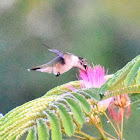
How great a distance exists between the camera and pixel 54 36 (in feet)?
11.2

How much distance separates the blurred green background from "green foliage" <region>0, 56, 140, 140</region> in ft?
7.52

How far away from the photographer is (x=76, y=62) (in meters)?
0.73

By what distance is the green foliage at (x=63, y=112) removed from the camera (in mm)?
530

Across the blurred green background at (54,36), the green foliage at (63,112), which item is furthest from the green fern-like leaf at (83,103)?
the blurred green background at (54,36)

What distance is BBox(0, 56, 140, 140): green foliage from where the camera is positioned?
1.74 feet

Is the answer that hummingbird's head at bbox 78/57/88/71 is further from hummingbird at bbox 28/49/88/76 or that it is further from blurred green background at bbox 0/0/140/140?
blurred green background at bbox 0/0/140/140

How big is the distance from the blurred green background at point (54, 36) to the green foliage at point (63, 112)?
2.29 metres

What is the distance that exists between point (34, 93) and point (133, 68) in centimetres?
255

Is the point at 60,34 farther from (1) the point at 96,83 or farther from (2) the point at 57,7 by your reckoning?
(1) the point at 96,83

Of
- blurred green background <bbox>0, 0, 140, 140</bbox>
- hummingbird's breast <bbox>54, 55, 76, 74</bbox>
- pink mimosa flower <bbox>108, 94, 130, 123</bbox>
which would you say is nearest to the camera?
pink mimosa flower <bbox>108, 94, 130, 123</bbox>

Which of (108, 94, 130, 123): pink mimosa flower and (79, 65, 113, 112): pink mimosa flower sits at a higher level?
(79, 65, 113, 112): pink mimosa flower

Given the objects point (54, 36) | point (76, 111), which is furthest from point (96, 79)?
point (54, 36)

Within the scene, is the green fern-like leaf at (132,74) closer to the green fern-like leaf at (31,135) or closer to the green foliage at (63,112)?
the green foliage at (63,112)

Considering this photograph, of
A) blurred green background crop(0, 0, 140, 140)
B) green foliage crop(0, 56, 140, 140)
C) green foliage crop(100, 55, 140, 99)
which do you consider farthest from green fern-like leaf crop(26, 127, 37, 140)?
→ blurred green background crop(0, 0, 140, 140)
